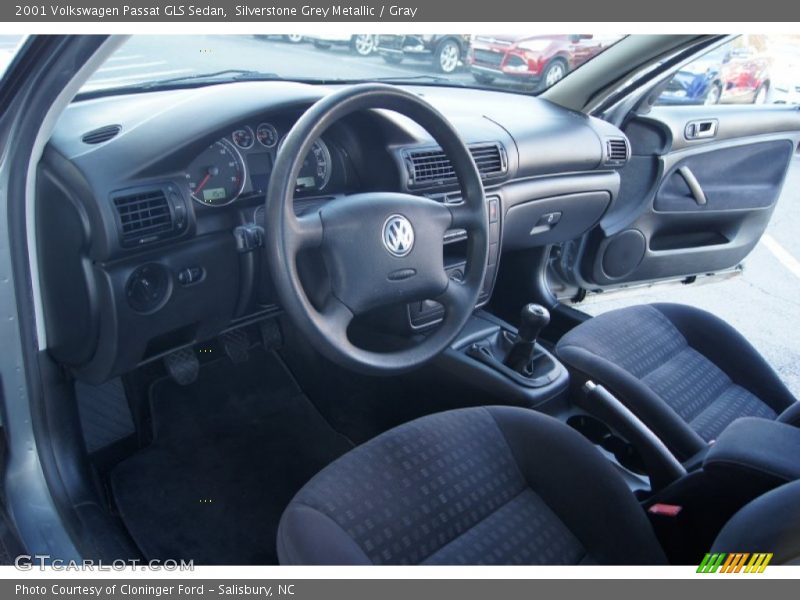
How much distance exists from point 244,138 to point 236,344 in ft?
2.27

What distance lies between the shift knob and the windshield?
0.77m

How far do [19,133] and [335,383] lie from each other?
1.22 m

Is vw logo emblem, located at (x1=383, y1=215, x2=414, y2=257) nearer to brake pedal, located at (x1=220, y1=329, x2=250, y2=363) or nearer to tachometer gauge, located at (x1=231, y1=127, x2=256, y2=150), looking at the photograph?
tachometer gauge, located at (x1=231, y1=127, x2=256, y2=150)

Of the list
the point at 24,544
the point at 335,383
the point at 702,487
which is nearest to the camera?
the point at 702,487

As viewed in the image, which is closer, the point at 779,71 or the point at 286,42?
the point at 286,42

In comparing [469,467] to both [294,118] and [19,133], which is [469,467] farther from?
[19,133]

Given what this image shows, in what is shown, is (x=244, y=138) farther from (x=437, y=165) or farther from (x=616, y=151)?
(x=616, y=151)

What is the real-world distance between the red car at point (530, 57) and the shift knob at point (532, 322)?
2.71ft

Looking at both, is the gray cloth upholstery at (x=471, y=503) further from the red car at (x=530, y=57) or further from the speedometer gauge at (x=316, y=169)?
the red car at (x=530, y=57)

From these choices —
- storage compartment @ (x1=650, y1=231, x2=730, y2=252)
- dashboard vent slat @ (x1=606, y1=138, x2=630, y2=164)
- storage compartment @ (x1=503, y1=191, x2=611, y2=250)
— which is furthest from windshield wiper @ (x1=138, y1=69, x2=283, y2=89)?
storage compartment @ (x1=650, y1=231, x2=730, y2=252)

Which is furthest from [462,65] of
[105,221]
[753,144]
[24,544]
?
[24,544]

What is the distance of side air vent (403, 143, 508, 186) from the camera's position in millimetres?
1803

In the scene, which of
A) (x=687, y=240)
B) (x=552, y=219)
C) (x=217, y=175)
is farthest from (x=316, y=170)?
(x=687, y=240)

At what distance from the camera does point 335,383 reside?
2254 mm
